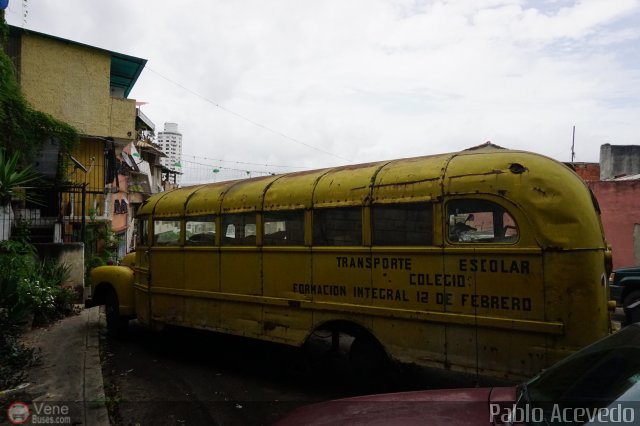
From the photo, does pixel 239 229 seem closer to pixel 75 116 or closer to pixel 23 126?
pixel 23 126

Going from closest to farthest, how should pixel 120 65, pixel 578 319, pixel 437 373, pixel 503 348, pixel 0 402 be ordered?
pixel 578 319
pixel 503 348
pixel 0 402
pixel 437 373
pixel 120 65

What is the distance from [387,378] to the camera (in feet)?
15.5

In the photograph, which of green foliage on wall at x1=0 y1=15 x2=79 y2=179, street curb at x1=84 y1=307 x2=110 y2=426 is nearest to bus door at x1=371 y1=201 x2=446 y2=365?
street curb at x1=84 y1=307 x2=110 y2=426

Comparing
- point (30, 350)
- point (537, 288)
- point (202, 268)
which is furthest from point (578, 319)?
point (30, 350)

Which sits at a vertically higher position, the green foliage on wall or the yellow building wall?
the yellow building wall

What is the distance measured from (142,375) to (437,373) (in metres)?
3.91

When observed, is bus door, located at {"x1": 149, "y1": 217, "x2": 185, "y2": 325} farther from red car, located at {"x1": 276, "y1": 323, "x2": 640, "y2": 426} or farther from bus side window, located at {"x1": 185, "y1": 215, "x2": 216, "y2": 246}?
red car, located at {"x1": 276, "y1": 323, "x2": 640, "y2": 426}

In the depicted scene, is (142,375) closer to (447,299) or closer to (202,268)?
(202,268)

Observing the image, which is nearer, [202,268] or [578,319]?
[578,319]

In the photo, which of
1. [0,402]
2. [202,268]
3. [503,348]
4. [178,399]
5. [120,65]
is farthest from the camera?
[120,65]

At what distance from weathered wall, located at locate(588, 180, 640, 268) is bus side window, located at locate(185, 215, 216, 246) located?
42.7 feet

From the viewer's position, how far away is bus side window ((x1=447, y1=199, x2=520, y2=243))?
12.6 ft

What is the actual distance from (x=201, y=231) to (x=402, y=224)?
326 cm

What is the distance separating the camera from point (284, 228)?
5.34 meters
